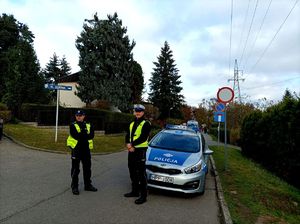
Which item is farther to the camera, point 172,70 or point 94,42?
point 172,70

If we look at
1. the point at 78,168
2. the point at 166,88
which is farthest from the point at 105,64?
the point at 78,168

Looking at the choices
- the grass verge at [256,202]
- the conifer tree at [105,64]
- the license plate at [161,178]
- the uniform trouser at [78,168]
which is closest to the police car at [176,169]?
the license plate at [161,178]

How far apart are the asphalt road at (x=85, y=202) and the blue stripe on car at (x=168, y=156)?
840mm

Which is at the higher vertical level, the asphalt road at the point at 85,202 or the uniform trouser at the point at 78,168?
the uniform trouser at the point at 78,168

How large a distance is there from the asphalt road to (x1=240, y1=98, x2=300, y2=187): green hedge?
3.94 metres

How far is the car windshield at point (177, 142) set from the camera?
27.6ft

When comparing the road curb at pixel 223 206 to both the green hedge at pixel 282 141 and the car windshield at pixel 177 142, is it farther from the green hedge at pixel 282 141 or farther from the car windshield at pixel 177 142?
the green hedge at pixel 282 141

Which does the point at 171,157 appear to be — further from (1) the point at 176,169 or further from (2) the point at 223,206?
(2) the point at 223,206

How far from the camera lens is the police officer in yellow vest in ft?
23.1

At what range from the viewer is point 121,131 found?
28906mm

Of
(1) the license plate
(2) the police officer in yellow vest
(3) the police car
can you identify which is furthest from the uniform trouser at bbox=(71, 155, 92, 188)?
(1) the license plate

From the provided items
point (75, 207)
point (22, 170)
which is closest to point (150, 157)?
point (75, 207)

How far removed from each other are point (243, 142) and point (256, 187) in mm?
12670

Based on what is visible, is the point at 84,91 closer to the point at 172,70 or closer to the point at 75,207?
the point at 172,70
